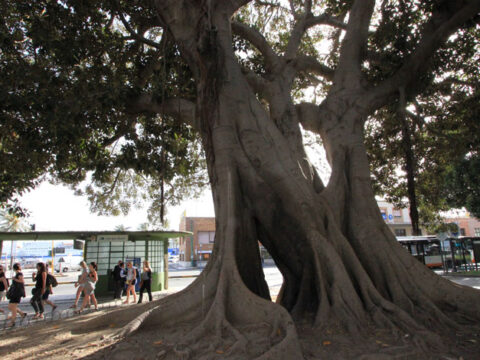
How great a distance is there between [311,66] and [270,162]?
4166 mm

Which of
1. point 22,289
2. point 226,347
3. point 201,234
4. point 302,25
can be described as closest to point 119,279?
point 22,289

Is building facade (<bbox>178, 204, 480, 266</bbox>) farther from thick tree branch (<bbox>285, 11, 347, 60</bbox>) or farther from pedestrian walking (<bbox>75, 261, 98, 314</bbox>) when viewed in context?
thick tree branch (<bbox>285, 11, 347, 60</bbox>)

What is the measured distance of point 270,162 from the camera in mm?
6148

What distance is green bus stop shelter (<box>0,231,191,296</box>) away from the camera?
13268mm

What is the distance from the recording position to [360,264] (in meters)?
5.64

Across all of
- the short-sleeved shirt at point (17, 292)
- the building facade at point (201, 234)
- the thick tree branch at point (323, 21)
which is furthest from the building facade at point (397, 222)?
the short-sleeved shirt at point (17, 292)

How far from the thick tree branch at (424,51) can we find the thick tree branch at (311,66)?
192 cm

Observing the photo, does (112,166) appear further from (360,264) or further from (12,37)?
(360,264)

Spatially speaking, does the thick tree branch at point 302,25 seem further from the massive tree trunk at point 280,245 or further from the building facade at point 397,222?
the building facade at point 397,222

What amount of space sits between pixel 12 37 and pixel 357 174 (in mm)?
7333

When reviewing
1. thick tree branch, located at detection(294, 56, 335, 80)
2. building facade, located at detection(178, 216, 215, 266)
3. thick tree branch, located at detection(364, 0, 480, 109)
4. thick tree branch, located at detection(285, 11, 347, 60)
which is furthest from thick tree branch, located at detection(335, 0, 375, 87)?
building facade, located at detection(178, 216, 215, 266)

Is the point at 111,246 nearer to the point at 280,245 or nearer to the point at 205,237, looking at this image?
the point at 280,245

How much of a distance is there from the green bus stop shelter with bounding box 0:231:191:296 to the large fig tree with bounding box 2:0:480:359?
4.85 meters

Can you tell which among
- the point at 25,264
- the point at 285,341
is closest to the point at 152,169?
the point at 285,341
